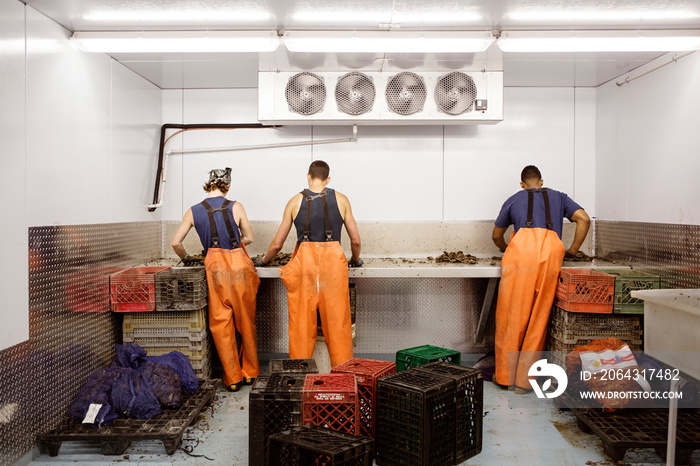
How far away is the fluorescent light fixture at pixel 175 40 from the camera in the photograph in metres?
3.95

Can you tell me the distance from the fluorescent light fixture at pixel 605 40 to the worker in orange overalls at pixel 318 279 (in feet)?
6.25

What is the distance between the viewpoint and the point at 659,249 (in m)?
4.47

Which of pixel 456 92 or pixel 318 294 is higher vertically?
pixel 456 92

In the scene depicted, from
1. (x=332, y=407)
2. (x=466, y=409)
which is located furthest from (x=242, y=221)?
(x=466, y=409)

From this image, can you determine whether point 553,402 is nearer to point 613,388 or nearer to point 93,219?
point 613,388

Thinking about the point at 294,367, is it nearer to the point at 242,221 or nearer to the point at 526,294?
the point at 242,221

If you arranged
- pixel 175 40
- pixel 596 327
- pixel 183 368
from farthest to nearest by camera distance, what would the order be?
pixel 596 327 < pixel 183 368 < pixel 175 40

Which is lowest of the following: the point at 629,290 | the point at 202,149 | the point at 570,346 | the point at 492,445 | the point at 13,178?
the point at 492,445

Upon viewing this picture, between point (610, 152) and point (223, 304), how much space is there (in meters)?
4.23

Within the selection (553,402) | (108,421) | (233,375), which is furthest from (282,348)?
(553,402)

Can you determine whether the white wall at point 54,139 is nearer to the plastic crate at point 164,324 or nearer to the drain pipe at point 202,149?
the drain pipe at point 202,149

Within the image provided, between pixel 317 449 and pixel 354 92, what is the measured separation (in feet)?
11.4

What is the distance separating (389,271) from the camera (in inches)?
187

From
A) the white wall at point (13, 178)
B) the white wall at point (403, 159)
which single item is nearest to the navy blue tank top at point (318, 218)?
the white wall at point (403, 159)
